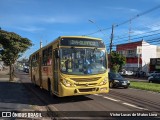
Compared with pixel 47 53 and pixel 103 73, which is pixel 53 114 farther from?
pixel 47 53

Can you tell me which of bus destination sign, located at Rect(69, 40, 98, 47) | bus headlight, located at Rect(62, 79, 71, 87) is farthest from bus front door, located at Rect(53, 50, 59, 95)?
bus destination sign, located at Rect(69, 40, 98, 47)

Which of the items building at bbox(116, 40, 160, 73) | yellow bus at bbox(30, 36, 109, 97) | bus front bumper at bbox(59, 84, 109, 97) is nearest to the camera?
bus front bumper at bbox(59, 84, 109, 97)

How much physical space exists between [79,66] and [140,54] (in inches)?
2960

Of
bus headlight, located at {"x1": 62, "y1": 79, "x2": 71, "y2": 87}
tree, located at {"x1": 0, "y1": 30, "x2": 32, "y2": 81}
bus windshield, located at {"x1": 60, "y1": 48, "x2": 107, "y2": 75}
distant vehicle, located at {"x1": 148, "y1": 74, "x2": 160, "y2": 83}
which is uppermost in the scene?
tree, located at {"x1": 0, "y1": 30, "x2": 32, "y2": 81}

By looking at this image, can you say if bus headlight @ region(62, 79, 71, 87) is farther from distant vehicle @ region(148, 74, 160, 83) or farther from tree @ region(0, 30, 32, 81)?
distant vehicle @ region(148, 74, 160, 83)

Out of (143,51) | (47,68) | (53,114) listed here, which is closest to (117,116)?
(53,114)

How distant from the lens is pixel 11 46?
114ft

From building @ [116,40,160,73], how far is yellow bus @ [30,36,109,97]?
7206cm

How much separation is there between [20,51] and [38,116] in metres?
24.5

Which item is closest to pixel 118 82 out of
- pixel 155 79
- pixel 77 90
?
pixel 77 90

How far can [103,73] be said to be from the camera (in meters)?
15.5

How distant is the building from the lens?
88688mm

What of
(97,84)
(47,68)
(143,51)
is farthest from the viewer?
(143,51)

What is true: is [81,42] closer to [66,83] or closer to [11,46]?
[66,83]
